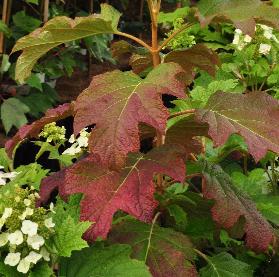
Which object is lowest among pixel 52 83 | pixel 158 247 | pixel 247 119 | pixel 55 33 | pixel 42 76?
pixel 52 83

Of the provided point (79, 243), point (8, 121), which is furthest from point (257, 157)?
point (8, 121)

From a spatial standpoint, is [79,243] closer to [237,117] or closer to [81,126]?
[81,126]

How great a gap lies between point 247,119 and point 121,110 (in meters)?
0.27

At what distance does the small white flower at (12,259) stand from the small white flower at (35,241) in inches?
1.3

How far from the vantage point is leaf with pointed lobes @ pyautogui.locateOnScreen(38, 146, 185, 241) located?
1.16 m

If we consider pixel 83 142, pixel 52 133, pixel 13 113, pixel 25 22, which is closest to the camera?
pixel 83 142

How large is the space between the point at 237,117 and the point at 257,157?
137mm

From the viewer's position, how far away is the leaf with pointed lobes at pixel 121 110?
1.12 meters

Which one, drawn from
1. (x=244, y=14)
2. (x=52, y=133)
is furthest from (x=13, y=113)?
(x=244, y=14)

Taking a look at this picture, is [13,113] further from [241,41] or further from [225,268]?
[225,268]

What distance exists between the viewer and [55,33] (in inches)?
49.8

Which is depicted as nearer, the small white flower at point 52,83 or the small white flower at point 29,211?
the small white flower at point 29,211

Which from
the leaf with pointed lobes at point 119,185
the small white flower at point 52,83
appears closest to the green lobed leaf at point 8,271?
the leaf with pointed lobes at point 119,185

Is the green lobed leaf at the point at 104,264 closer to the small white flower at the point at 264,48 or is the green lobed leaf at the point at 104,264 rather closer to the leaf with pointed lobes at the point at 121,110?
the leaf with pointed lobes at the point at 121,110
